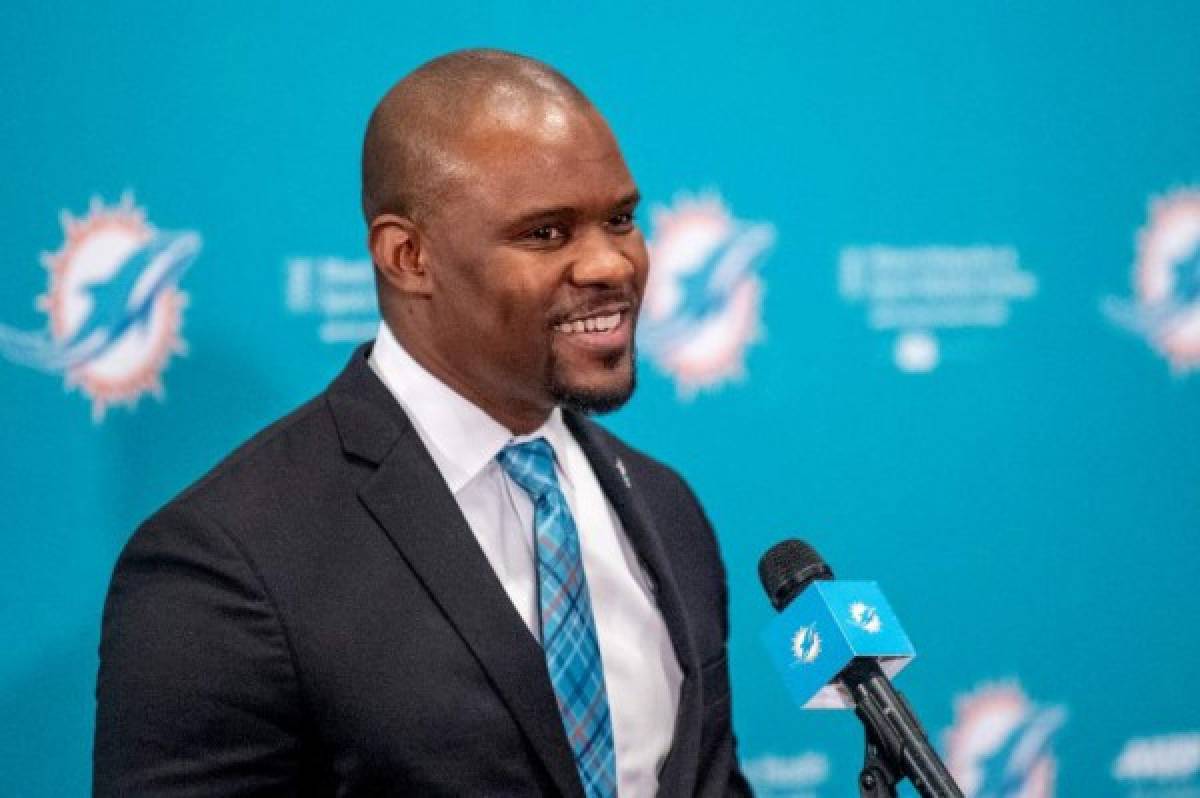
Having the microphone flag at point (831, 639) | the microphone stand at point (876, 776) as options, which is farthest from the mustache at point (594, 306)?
the microphone stand at point (876, 776)

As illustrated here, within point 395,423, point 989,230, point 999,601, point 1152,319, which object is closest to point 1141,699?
point 999,601

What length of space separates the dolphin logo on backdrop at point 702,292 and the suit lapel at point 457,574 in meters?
0.76

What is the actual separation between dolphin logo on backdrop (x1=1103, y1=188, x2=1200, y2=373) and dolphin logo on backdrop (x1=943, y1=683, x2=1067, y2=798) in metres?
0.59

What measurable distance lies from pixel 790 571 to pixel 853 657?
16 centimetres

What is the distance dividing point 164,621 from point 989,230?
1.44m

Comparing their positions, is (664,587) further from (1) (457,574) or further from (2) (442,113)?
(2) (442,113)

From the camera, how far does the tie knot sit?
5.06 ft

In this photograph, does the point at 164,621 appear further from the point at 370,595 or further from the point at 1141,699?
the point at 1141,699

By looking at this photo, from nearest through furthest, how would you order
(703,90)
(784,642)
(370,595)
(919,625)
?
1. (784,642)
2. (370,595)
3. (703,90)
4. (919,625)

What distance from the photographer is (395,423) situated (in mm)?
1501

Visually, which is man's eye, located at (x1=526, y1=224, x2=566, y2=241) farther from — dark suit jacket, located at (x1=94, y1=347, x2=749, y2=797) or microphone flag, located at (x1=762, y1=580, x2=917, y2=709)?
microphone flag, located at (x1=762, y1=580, x2=917, y2=709)

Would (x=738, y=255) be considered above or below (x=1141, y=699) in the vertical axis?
above

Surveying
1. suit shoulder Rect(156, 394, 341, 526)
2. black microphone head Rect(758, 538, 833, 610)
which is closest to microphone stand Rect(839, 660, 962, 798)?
black microphone head Rect(758, 538, 833, 610)

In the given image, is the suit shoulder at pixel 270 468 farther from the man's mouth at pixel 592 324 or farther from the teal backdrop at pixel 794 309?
the teal backdrop at pixel 794 309
